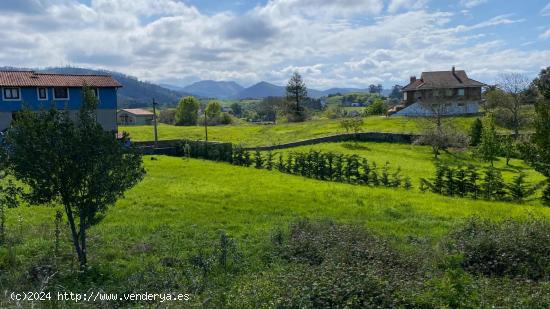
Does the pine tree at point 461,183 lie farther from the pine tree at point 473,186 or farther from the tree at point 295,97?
the tree at point 295,97

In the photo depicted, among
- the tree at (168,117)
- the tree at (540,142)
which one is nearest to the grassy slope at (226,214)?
the tree at (540,142)

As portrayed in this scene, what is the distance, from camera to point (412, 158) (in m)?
35.2

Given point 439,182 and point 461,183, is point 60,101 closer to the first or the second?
point 439,182

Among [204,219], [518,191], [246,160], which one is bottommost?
[518,191]

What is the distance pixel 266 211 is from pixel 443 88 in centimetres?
5861

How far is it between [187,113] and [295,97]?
23.2 m

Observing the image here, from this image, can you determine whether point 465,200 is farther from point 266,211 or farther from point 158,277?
point 158,277

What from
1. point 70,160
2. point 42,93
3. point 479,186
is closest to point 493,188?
point 479,186

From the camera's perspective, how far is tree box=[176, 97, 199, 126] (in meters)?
86.7

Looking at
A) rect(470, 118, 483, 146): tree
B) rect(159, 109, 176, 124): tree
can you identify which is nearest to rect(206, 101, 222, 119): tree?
rect(159, 109, 176, 124): tree

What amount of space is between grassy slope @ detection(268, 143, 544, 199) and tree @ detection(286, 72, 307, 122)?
3634 cm

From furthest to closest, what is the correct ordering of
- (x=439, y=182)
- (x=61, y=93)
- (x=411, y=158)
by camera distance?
1. (x=61, y=93)
2. (x=411, y=158)
3. (x=439, y=182)

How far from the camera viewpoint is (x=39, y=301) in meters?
7.82

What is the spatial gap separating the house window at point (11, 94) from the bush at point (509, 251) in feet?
131
